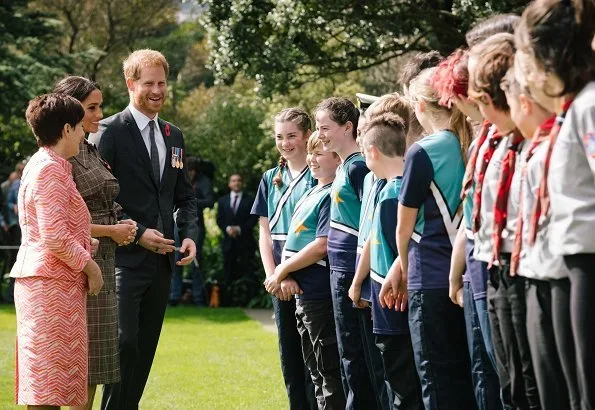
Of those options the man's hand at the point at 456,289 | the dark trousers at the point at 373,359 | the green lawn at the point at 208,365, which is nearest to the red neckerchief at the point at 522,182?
the man's hand at the point at 456,289

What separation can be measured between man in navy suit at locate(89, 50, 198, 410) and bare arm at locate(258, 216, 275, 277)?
0.58 metres

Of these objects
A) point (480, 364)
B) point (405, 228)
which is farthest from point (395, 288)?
point (480, 364)

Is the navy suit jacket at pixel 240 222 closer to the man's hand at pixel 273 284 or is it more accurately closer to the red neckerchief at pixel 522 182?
A: the man's hand at pixel 273 284

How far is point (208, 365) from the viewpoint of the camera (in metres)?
11.2

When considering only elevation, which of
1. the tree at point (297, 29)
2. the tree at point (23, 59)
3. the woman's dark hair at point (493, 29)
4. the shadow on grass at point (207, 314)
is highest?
the tree at point (23, 59)

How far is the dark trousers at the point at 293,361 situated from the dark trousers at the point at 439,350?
2163 millimetres

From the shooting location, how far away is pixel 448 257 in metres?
5.16

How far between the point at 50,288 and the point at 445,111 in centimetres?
230

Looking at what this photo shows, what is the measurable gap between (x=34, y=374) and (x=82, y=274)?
59 centimetres

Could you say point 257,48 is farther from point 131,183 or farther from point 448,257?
point 448,257

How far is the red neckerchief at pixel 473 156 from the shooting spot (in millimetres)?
4644

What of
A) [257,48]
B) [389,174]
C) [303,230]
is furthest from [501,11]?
[389,174]

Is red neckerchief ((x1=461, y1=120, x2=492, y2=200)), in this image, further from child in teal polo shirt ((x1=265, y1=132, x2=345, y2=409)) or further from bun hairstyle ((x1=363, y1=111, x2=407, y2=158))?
child in teal polo shirt ((x1=265, y1=132, x2=345, y2=409))

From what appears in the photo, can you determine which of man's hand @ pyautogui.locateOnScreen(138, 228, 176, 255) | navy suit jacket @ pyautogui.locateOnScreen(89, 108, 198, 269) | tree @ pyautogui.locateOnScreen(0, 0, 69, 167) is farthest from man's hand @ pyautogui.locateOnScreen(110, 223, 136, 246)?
tree @ pyautogui.locateOnScreen(0, 0, 69, 167)
